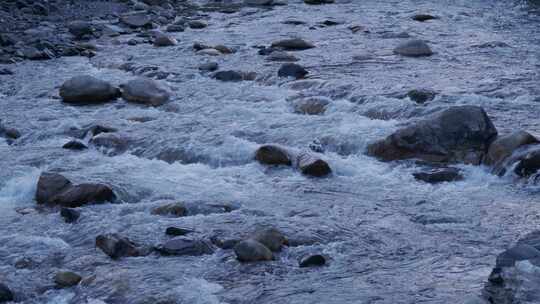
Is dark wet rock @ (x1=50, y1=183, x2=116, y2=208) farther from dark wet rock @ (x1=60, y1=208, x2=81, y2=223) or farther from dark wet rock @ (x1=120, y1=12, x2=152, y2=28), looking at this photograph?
dark wet rock @ (x1=120, y1=12, x2=152, y2=28)

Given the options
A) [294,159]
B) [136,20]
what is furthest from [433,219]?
[136,20]

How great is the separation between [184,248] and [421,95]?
414 cm

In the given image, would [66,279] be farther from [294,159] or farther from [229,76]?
[229,76]

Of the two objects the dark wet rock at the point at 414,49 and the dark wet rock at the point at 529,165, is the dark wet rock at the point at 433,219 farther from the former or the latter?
the dark wet rock at the point at 414,49

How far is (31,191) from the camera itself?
6.24m

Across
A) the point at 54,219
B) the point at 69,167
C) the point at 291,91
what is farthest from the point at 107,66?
the point at 54,219

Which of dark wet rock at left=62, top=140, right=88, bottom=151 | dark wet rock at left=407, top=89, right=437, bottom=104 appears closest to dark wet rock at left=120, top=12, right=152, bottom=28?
dark wet rock at left=407, top=89, right=437, bottom=104

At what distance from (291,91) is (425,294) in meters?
5.07

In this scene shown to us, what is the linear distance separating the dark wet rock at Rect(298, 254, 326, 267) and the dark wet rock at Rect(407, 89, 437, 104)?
3.91 metres

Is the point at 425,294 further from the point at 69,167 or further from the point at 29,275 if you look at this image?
the point at 69,167

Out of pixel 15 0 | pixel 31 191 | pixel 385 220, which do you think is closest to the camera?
pixel 385 220

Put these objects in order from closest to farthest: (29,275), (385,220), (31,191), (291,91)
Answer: (29,275)
(385,220)
(31,191)
(291,91)

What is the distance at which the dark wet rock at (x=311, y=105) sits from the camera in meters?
8.45

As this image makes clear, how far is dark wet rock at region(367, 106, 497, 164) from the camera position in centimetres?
674
